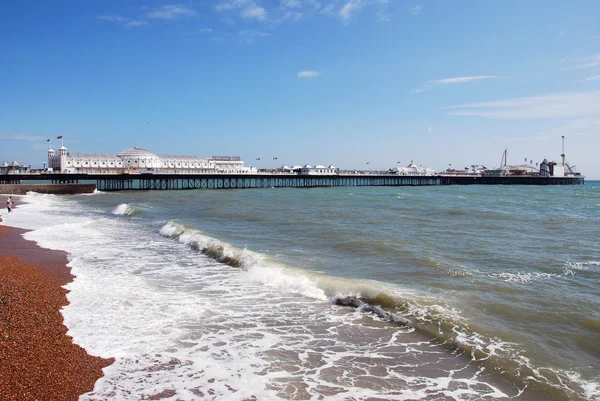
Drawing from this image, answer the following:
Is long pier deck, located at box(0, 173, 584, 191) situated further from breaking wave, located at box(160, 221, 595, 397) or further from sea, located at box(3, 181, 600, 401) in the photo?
breaking wave, located at box(160, 221, 595, 397)

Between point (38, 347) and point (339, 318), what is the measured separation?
172 inches

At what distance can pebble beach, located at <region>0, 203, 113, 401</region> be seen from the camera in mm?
4387

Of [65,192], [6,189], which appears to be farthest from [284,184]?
[6,189]

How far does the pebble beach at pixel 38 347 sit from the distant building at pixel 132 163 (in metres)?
58.9

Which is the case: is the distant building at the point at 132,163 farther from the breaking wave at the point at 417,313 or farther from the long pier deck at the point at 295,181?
the breaking wave at the point at 417,313

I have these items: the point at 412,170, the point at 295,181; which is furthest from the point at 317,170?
the point at 412,170

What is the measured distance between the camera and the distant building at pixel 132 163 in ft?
224

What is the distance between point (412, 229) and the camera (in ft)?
59.0

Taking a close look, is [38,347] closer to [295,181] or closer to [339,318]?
[339,318]

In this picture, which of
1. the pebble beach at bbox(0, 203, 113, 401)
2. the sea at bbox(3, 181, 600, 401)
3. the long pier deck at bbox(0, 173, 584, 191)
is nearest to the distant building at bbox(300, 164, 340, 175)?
the long pier deck at bbox(0, 173, 584, 191)

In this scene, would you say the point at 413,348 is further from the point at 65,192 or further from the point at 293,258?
the point at 65,192

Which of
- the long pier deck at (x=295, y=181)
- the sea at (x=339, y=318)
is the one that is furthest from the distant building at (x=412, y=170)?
the sea at (x=339, y=318)

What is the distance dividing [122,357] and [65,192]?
1796 inches

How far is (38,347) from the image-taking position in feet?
17.5
